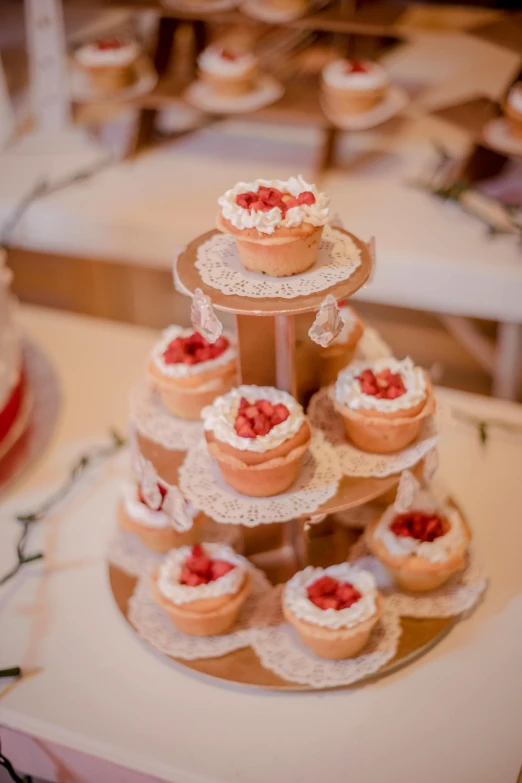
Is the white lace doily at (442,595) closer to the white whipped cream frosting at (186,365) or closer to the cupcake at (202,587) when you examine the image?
the cupcake at (202,587)

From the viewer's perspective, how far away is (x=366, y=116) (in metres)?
2.45

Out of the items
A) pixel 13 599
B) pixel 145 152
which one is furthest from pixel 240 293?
pixel 145 152

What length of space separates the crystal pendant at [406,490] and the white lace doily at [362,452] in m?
0.02

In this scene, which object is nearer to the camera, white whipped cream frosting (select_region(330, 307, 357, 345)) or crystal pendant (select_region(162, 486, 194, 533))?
crystal pendant (select_region(162, 486, 194, 533))

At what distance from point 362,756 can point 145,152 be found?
208 cm

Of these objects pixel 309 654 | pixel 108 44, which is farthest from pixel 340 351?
pixel 108 44

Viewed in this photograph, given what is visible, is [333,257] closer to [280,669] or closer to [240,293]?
[240,293]

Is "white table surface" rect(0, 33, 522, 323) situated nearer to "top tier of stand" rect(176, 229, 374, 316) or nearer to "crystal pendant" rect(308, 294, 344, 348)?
"top tier of stand" rect(176, 229, 374, 316)

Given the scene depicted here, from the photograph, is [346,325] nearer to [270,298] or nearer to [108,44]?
[270,298]

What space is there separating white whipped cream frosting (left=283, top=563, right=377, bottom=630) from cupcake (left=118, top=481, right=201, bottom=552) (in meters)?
0.25

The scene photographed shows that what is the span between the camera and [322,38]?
3.95m

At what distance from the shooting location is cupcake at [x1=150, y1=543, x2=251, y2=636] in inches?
55.2

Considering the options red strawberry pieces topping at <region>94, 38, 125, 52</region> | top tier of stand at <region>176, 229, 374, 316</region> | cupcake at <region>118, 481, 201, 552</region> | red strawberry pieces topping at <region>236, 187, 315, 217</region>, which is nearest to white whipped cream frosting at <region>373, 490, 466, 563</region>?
cupcake at <region>118, 481, 201, 552</region>

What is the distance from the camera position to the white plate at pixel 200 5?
2480 millimetres
